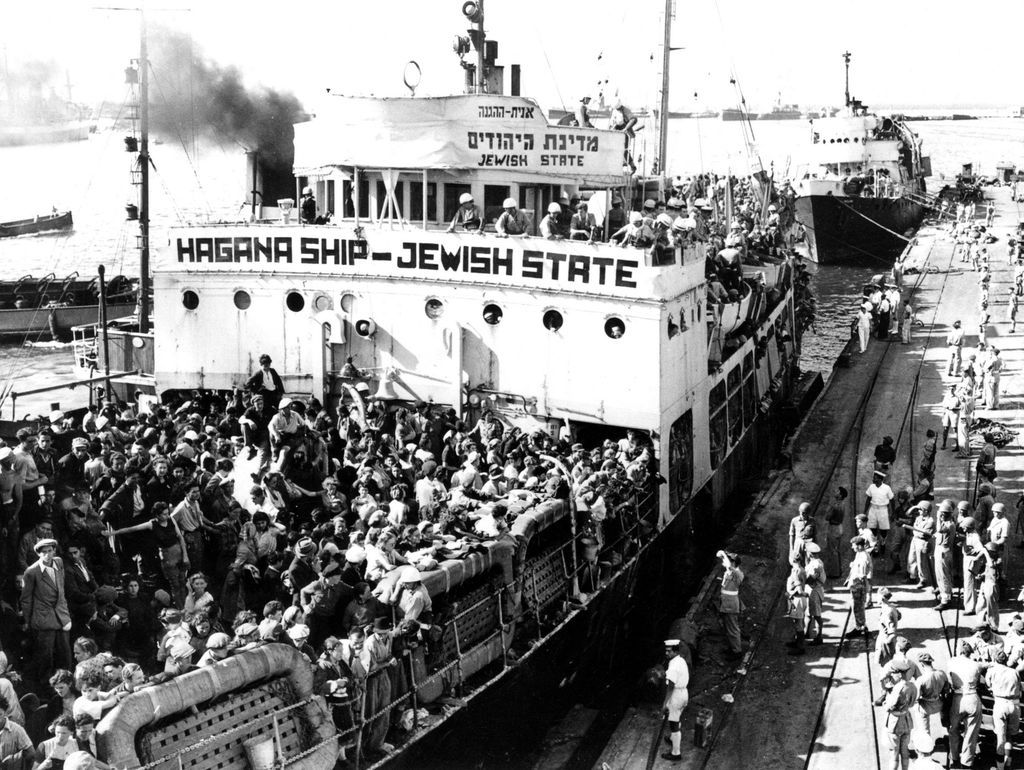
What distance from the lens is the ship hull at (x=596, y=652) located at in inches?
444

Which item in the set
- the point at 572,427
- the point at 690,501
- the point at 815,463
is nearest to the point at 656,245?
the point at 572,427

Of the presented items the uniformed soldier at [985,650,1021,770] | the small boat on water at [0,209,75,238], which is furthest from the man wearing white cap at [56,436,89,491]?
the small boat on water at [0,209,75,238]

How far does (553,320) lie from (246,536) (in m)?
6.36

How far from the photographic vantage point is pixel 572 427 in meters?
16.3

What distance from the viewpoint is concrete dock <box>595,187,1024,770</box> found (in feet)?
40.4

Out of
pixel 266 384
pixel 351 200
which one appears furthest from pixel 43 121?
pixel 266 384

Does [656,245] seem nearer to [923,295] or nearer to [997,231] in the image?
[923,295]

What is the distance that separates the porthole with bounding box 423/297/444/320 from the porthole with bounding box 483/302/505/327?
73 cm

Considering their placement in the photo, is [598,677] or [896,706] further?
[598,677]

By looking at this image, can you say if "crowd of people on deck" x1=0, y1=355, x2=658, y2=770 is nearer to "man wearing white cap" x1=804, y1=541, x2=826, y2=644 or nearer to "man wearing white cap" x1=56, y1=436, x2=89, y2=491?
"man wearing white cap" x1=56, y1=436, x2=89, y2=491

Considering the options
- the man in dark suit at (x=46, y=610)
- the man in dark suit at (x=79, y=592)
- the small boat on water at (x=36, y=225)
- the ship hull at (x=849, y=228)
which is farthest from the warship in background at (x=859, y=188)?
the man in dark suit at (x=46, y=610)

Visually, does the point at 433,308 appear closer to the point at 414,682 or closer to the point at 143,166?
the point at 414,682

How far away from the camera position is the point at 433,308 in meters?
16.8

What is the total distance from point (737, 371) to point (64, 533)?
13080 mm
